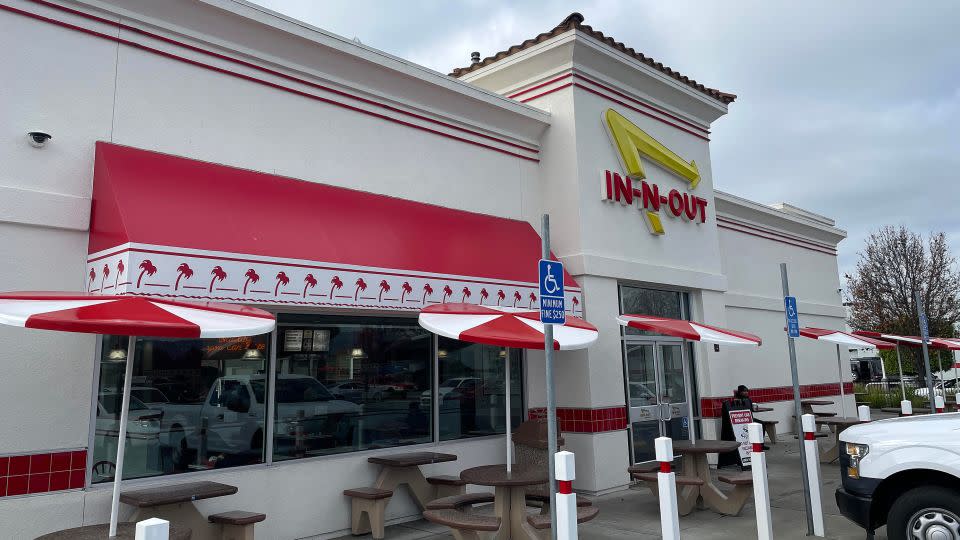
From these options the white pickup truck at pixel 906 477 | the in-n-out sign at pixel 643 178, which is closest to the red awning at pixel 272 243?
the in-n-out sign at pixel 643 178

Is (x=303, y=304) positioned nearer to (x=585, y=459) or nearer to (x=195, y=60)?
(x=195, y=60)

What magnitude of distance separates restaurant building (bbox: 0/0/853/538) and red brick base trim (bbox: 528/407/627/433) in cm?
4

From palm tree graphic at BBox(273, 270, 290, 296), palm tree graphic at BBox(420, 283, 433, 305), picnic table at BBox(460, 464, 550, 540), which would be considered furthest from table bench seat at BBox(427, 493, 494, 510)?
palm tree graphic at BBox(273, 270, 290, 296)

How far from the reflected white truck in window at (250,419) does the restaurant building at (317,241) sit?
0.09 ft

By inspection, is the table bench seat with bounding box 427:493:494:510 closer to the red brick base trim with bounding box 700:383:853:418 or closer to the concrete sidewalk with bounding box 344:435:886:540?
the concrete sidewalk with bounding box 344:435:886:540

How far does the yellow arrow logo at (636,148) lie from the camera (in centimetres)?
1162

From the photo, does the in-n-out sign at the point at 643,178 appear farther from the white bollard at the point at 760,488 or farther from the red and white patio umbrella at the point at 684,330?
the white bollard at the point at 760,488

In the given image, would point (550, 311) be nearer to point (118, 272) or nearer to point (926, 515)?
point (118, 272)

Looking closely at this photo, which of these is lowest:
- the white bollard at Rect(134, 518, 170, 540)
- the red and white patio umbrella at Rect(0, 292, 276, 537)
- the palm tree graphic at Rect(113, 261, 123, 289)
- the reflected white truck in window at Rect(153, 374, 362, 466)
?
the white bollard at Rect(134, 518, 170, 540)

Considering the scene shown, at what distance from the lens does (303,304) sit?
696 centimetres

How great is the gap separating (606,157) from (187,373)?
7.50m

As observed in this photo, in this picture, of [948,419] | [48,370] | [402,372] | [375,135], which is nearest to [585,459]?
[402,372]

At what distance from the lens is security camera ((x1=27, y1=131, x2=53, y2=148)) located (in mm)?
6340

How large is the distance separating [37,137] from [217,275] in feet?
7.07
